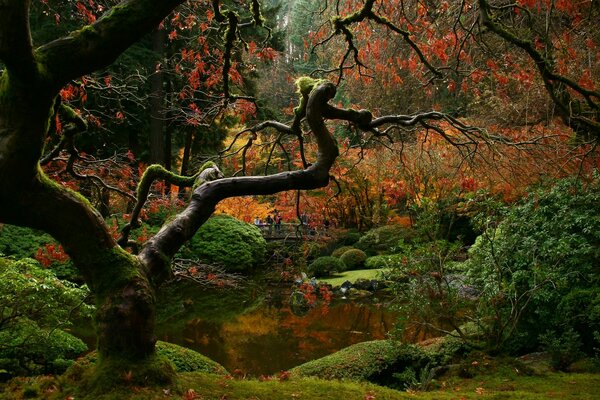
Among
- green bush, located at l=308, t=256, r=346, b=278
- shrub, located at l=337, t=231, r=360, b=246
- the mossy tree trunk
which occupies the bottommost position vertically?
the mossy tree trunk

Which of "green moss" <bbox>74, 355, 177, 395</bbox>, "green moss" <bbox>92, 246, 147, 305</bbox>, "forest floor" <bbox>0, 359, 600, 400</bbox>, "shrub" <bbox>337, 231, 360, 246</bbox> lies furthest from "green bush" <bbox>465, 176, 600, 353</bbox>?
"shrub" <bbox>337, 231, 360, 246</bbox>

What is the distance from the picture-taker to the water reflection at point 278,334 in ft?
31.9

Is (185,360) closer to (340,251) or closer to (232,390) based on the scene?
(232,390)

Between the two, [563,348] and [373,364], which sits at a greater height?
[563,348]

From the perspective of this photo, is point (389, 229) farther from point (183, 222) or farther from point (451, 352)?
point (183, 222)

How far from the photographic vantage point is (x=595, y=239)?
20.1 ft

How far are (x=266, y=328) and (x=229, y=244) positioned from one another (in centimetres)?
583

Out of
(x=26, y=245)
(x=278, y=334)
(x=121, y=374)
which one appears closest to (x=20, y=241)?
(x=26, y=245)

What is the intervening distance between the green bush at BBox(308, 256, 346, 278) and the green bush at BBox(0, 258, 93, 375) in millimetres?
13533

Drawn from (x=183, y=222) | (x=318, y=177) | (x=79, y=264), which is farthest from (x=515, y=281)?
(x=79, y=264)

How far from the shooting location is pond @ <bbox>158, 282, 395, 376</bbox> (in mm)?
9867

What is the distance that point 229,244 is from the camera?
1731 centimetres

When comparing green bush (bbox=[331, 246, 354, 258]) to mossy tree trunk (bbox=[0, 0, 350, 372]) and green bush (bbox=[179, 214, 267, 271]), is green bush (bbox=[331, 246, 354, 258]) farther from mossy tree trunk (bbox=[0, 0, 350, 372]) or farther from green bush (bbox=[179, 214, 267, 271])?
mossy tree trunk (bbox=[0, 0, 350, 372])

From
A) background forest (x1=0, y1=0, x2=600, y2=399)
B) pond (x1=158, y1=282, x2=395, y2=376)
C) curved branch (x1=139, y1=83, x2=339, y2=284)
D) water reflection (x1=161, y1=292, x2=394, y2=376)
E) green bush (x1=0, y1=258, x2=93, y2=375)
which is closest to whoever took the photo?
background forest (x1=0, y1=0, x2=600, y2=399)
